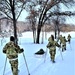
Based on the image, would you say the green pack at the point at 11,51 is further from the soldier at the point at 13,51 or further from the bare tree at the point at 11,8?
the bare tree at the point at 11,8

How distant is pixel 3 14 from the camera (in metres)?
37.8

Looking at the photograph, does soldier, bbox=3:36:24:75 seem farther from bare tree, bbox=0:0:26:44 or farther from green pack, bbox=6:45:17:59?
bare tree, bbox=0:0:26:44

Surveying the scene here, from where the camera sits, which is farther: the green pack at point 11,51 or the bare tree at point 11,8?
the bare tree at point 11,8

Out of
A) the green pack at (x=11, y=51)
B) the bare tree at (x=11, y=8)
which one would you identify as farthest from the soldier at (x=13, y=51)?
the bare tree at (x=11, y=8)

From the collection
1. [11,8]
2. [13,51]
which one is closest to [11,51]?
[13,51]

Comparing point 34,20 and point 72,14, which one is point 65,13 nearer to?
point 72,14

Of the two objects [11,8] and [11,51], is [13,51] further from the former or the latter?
[11,8]

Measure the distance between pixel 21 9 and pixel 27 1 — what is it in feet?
4.68

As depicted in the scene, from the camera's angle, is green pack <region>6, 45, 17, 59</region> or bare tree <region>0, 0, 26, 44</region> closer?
green pack <region>6, 45, 17, 59</region>

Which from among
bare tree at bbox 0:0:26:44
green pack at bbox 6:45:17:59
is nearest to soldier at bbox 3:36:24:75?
green pack at bbox 6:45:17:59

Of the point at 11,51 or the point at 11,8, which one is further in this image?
the point at 11,8

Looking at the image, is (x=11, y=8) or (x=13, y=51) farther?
(x=11, y=8)

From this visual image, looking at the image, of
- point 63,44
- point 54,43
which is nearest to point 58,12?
point 63,44

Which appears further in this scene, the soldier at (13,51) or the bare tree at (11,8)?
the bare tree at (11,8)
